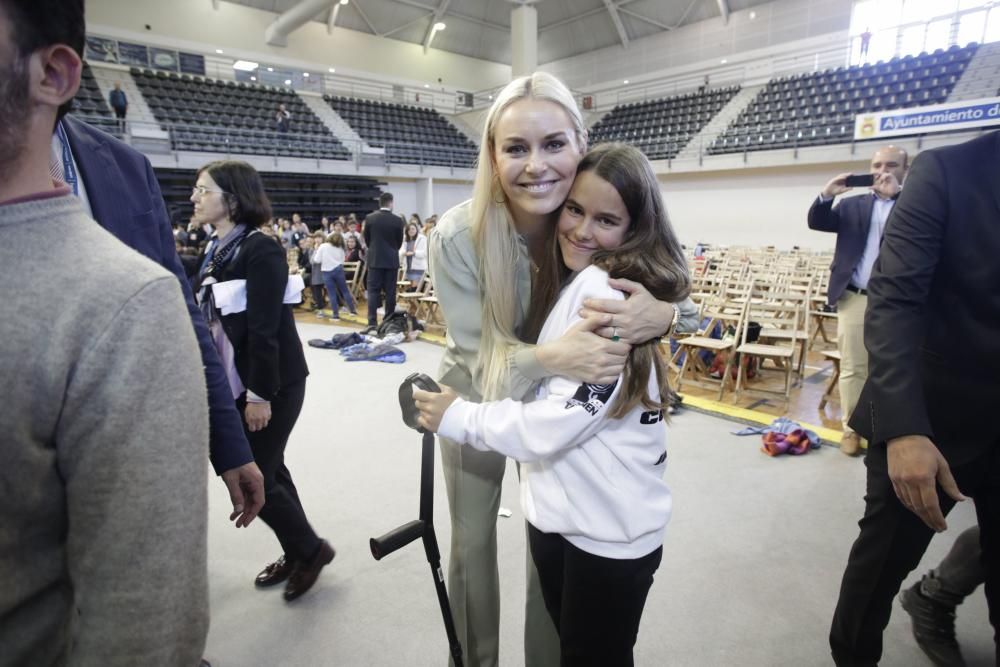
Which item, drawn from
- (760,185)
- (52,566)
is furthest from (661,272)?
(760,185)

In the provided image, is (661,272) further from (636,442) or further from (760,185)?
(760,185)

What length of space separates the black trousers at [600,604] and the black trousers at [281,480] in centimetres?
125

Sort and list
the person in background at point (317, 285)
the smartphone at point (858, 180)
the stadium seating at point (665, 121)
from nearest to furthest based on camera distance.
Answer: the smartphone at point (858, 180) < the person in background at point (317, 285) < the stadium seating at point (665, 121)

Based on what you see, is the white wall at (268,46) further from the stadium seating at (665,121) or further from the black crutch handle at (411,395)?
the black crutch handle at (411,395)

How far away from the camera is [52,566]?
582mm

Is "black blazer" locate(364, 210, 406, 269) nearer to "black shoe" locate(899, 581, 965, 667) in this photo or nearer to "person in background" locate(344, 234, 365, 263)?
"person in background" locate(344, 234, 365, 263)

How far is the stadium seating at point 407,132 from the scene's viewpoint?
1898cm

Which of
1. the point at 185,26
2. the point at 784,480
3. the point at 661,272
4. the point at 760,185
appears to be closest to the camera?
the point at 661,272

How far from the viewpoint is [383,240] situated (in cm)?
707

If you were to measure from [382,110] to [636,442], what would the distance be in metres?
22.1

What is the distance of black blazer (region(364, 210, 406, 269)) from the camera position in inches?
278

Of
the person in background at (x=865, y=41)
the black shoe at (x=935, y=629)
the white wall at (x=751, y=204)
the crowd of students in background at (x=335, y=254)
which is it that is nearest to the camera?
the black shoe at (x=935, y=629)

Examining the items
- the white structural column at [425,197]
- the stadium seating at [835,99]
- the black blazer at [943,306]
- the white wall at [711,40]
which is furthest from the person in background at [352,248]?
the white wall at [711,40]

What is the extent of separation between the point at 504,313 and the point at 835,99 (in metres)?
17.7
